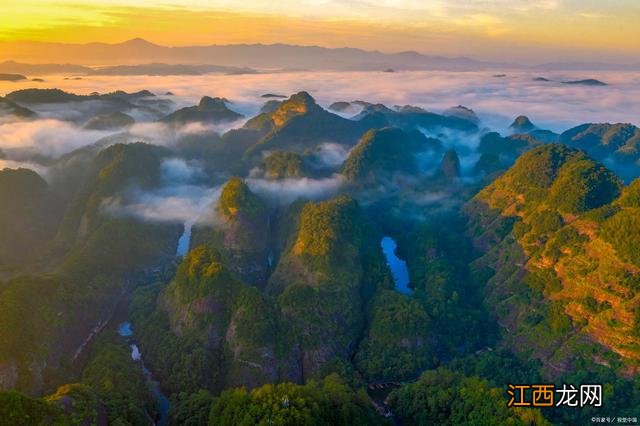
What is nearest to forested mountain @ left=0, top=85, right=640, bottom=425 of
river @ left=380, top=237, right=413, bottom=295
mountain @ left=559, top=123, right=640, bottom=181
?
river @ left=380, top=237, right=413, bottom=295

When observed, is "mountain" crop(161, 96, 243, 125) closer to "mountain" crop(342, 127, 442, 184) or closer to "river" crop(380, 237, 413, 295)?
"mountain" crop(342, 127, 442, 184)

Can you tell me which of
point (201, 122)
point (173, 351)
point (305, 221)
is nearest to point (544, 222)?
point (305, 221)

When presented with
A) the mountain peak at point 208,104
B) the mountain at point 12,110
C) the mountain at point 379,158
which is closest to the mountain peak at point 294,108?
the mountain at point 379,158

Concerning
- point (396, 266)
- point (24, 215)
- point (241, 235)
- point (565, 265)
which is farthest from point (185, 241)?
point (565, 265)

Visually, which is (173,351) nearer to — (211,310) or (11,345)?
(211,310)

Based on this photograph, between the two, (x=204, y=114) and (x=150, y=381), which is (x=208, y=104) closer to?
(x=204, y=114)

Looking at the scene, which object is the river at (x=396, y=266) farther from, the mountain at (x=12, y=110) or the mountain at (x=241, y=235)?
the mountain at (x=12, y=110)
